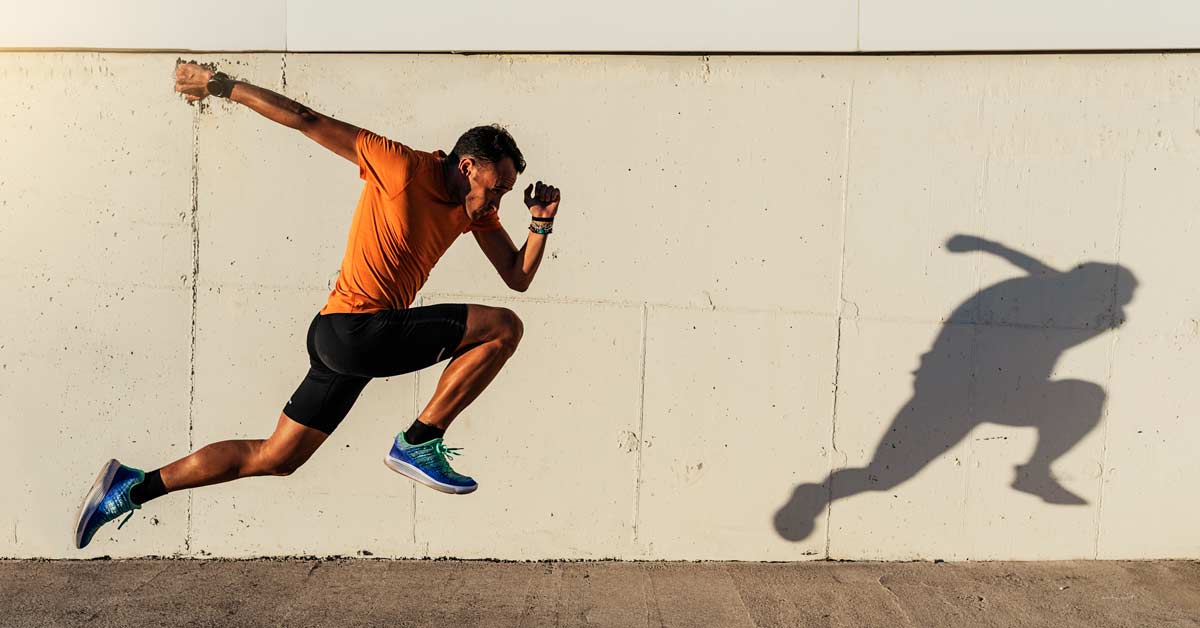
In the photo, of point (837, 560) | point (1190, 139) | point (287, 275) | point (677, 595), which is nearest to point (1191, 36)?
point (1190, 139)

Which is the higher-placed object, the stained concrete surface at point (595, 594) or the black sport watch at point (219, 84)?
the black sport watch at point (219, 84)

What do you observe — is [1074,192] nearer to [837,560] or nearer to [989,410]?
[989,410]

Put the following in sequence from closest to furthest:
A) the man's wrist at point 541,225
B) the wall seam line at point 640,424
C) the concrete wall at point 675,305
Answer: the man's wrist at point 541,225, the concrete wall at point 675,305, the wall seam line at point 640,424

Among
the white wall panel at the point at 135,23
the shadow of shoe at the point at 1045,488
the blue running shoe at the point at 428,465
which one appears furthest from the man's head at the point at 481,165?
the shadow of shoe at the point at 1045,488

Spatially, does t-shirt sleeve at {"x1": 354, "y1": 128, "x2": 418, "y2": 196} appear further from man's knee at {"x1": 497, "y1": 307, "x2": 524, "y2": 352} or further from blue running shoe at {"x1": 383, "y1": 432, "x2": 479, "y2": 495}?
blue running shoe at {"x1": 383, "y1": 432, "x2": 479, "y2": 495}

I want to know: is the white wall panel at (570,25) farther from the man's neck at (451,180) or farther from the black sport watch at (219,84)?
the man's neck at (451,180)

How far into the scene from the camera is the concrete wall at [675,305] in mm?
5605

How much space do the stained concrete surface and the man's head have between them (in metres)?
2.06

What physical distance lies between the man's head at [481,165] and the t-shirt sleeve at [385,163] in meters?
0.22

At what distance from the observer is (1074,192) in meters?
5.64

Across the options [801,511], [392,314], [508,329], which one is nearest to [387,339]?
[392,314]

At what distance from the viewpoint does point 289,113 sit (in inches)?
180

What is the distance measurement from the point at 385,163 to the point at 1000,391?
143 inches

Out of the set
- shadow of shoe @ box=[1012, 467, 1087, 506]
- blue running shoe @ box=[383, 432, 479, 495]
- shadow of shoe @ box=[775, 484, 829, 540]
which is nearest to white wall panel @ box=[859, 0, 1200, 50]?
shadow of shoe @ box=[1012, 467, 1087, 506]
